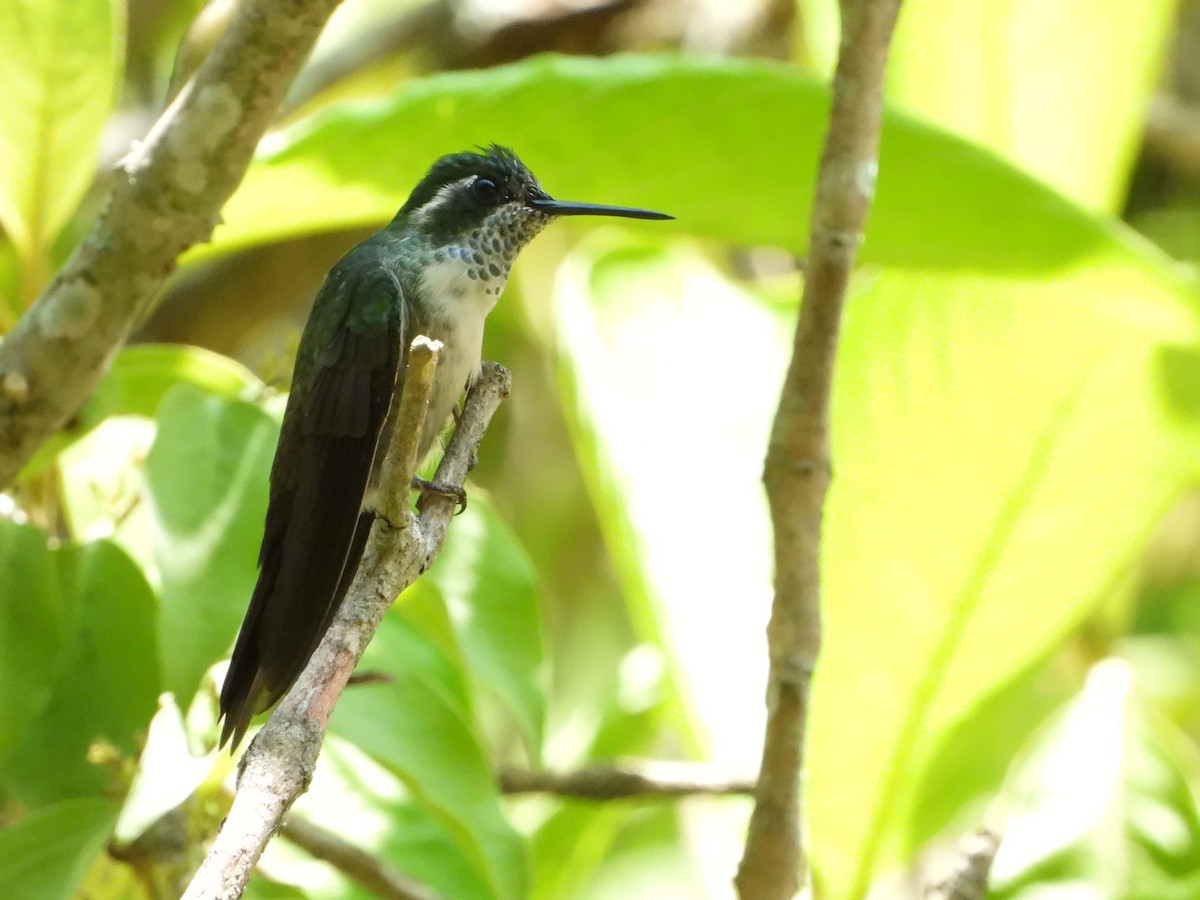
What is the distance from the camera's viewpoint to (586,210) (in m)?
1.82

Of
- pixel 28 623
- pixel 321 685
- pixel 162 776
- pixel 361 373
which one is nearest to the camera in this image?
pixel 321 685

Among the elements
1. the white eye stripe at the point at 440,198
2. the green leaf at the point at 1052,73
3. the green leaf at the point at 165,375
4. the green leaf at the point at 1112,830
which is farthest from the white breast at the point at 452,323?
the green leaf at the point at 1112,830

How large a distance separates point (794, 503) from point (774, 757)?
0.26 metres

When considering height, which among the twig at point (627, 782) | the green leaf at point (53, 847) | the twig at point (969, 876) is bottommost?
the green leaf at point (53, 847)

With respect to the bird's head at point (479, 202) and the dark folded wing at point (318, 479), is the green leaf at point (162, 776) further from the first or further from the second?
the bird's head at point (479, 202)

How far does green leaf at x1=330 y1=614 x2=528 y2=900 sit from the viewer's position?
1527 millimetres

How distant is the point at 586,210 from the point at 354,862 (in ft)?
2.79

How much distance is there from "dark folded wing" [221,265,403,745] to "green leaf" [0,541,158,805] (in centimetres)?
15

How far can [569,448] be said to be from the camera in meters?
4.09

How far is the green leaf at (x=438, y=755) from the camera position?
1.53m

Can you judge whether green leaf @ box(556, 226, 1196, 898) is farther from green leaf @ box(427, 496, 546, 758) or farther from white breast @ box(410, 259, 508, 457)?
white breast @ box(410, 259, 508, 457)

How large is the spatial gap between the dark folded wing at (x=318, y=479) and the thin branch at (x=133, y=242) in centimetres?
21

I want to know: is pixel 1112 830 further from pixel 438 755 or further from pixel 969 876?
pixel 438 755

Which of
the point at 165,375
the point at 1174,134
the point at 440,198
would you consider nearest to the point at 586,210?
the point at 440,198
